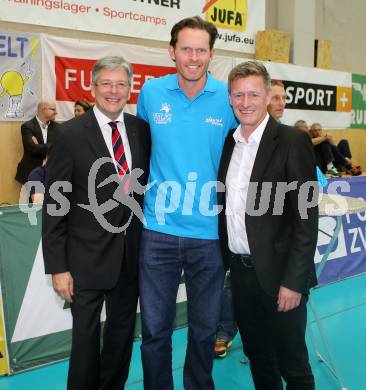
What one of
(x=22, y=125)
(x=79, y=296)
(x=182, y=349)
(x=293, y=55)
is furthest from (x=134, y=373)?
(x=293, y=55)

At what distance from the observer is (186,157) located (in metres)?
2.09

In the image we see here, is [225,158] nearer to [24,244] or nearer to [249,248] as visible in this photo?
[249,248]

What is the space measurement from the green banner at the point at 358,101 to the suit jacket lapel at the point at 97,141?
32.9 feet

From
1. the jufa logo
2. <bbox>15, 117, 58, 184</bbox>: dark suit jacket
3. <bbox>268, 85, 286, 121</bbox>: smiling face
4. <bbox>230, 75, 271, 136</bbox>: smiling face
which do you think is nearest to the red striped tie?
<bbox>230, 75, 271, 136</bbox>: smiling face

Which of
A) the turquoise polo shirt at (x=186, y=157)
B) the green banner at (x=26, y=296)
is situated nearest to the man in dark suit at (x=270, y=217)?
the turquoise polo shirt at (x=186, y=157)

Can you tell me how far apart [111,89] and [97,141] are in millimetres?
240

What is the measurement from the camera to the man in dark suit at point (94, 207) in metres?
2.02

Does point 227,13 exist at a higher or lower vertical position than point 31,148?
higher

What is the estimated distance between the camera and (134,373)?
2891 mm

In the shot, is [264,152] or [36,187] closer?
[264,152]

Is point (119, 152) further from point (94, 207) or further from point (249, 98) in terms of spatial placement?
point (249, 98)

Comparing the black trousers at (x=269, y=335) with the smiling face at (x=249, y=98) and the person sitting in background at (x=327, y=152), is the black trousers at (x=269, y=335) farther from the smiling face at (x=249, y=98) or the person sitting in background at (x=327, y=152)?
the person sitting in background at (x=327, y=152)

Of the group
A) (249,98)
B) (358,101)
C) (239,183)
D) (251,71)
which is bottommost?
(239,183)

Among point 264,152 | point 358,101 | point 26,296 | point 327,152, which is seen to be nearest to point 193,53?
point 264,152
